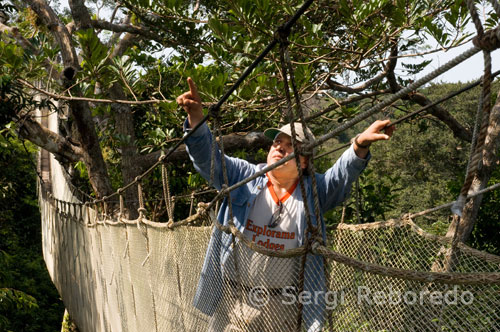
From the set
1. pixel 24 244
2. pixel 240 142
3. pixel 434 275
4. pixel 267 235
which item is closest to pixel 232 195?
pixel 267 235

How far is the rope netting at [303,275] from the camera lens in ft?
3.16

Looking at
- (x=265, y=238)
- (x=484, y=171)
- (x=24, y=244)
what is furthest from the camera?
(x=24, y=244)

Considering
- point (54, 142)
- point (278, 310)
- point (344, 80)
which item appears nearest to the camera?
point (278, 310)

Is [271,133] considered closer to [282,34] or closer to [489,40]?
[282,34]

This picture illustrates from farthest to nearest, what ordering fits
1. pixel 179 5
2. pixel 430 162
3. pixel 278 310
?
pixel 430 162 → pixel 179 5 → pixel 278 310

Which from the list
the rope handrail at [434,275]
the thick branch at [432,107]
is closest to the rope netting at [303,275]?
the rope handrail at [434,275]

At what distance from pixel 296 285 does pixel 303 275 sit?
0.11 meters

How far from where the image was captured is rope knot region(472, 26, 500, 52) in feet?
2.29

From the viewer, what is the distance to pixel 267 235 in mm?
1471

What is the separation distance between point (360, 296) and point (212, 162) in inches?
24.1

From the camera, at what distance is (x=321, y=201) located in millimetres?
1601

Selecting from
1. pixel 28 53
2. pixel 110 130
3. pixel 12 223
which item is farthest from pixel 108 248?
pixel 12 223

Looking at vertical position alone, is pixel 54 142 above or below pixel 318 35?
below

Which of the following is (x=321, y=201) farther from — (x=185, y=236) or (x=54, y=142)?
(x=54, y=142)
